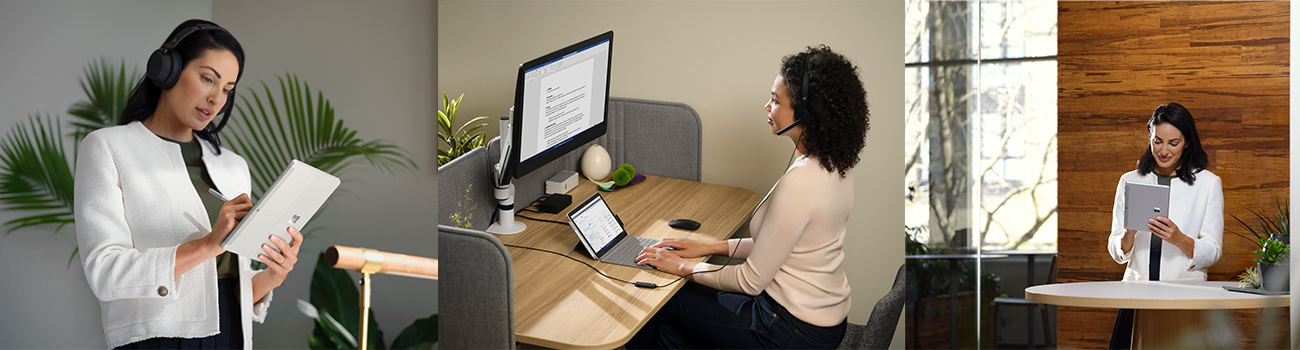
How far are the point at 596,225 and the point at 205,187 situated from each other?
78cm

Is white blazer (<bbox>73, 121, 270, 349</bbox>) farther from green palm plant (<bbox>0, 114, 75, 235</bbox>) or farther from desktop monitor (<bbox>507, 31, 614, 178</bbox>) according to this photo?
desktop monitor (<bbox>507, 31, 614, 178</bbox>)

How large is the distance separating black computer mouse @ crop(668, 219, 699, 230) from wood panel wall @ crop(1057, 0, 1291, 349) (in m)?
0.68

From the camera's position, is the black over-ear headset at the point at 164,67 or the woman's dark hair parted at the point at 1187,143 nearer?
the woman's dark hair parted at the point at 1187,143

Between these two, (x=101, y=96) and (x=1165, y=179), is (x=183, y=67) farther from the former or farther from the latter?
(x=1165, y=179)

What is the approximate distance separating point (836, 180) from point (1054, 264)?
483mm

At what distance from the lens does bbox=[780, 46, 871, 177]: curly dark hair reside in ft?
3.60

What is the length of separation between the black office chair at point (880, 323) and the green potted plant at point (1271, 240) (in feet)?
2.00

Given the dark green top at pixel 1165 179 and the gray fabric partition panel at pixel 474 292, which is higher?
the dark green top at pixel 1165 179

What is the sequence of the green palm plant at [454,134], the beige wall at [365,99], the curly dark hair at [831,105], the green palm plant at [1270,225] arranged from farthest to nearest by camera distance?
the beige wall at [365,99], the green palm plant at [454,134], the green palm plant at [1270,225], the curly dark hair at [831,105]

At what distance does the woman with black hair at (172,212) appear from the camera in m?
1.23

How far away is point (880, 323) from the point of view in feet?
3.91

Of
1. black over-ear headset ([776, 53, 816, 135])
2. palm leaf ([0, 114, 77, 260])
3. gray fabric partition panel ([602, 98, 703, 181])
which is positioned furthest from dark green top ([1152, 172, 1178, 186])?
palm leaf ([0, 114, 77, 260])

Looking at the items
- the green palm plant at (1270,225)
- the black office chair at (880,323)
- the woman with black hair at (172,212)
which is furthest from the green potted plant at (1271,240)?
the woman with black hair at (172,212)

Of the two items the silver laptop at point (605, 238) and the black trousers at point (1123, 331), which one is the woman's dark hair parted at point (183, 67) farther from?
the black trousers at point (1123, 331)
